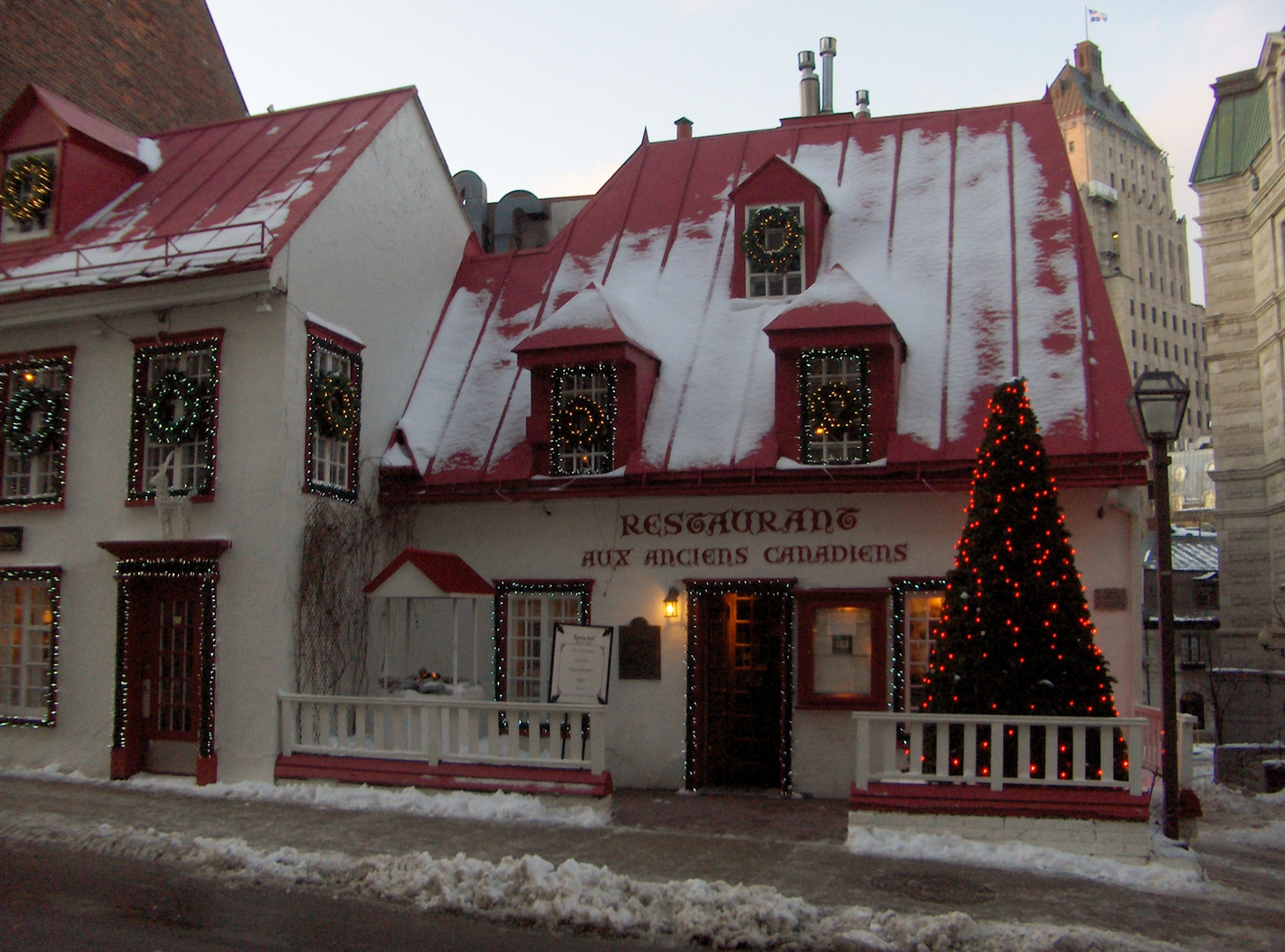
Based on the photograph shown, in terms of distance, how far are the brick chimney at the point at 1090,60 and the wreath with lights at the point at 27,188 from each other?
124 metres

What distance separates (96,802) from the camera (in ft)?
38.7

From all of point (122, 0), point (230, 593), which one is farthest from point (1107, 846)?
point (122, 0)

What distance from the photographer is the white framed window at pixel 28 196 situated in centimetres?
1611

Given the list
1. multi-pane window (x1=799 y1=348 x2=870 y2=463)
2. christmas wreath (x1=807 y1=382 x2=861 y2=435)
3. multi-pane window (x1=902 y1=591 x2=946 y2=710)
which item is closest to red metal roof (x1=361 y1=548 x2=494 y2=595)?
multi-pane window (x1=799 y1=348 x2=870 y2=463)

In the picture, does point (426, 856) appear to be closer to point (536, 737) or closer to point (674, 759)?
point (536, 737)

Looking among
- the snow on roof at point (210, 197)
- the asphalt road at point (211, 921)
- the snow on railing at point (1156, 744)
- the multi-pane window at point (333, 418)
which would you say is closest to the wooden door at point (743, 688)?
the snow on railing at point (1156, 744)

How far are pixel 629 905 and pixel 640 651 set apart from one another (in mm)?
6199

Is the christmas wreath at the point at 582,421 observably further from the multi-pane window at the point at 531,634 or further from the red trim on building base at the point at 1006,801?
the red trim on building base at the point at 1006,801

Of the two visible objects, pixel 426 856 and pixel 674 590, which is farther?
pixel 674 590

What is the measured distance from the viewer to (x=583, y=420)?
564 inches

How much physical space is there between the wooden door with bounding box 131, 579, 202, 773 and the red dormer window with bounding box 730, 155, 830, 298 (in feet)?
27.3

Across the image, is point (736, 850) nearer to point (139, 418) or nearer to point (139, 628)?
point (139, 628)

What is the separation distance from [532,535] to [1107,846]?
25.3 feet

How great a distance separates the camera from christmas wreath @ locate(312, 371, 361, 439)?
13.6 m
